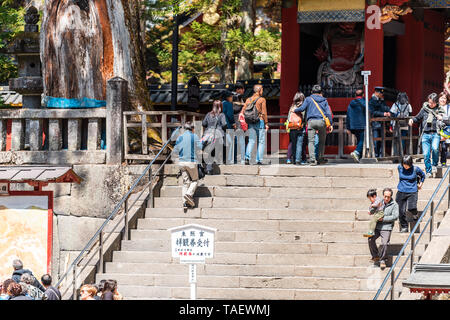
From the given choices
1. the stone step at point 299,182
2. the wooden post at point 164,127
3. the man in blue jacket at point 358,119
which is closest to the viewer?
the stone step at point 299,182

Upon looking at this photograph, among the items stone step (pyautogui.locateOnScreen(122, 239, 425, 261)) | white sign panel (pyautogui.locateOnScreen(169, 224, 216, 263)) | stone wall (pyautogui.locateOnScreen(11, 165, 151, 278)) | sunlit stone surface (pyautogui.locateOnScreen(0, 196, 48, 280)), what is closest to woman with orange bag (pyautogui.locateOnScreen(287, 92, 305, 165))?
stone wall (pyautogui.locateOnScreen(11, 165, 151, 278))

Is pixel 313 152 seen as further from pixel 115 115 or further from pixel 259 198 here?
pixel 115 115

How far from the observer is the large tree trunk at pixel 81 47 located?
19.4 metres

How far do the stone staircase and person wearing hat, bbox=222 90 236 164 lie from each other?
87 centimetres

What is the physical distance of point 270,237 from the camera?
16125 mm

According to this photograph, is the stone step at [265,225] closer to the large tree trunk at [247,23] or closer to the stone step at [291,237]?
the stone step at [291,237]

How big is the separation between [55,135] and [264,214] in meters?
4.52

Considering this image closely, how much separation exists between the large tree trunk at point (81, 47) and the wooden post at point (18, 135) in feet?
3.18

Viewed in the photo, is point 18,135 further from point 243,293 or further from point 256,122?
point 243,293

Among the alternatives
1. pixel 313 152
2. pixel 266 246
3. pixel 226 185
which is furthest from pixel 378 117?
pixel 266 246

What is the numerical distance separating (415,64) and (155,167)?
8797 mm

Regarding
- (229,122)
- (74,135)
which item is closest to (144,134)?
(74,135)

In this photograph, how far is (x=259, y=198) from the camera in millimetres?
17172

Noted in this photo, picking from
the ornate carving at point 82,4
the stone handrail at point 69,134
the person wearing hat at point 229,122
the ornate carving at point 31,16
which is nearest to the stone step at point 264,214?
the stone handrail at point 69,134
